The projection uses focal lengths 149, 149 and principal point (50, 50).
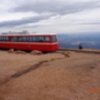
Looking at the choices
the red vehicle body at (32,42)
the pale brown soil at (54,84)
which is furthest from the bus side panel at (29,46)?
the pale brown soil at (54,84)

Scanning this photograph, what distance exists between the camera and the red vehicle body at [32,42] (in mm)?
19266

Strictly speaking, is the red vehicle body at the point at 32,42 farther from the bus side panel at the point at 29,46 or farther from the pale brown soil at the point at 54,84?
the pale brown soil at the point at 54,84

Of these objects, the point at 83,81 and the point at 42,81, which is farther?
the point at 42,81

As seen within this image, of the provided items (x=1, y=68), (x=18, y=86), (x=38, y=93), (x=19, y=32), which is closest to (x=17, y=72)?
(x=1, y=68)

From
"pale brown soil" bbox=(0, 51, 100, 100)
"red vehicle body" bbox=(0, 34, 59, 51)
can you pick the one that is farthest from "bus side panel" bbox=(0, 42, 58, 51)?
"pale brown soil" bbox=(0, 51, 100, 100)

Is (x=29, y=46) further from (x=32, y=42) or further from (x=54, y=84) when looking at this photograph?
(x=54, y=84)

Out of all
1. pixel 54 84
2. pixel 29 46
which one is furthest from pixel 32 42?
pixel 54 84

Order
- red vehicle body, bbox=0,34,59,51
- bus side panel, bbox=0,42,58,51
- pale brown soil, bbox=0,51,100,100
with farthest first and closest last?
bus side panel, bbox=0,42,58,51 → red vehicle body, bbox=0,34,59,51 → pale brown soil, bbox=0,51,100,100

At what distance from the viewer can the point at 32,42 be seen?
68.3 ft

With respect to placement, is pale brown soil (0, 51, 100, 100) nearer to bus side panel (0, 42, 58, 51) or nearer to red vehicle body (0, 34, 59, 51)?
bus side panel (0, 42, 58, 51)

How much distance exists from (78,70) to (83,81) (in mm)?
1847

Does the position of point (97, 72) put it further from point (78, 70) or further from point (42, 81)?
point (42, 81)

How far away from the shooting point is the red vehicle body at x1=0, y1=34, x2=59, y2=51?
63.2ft

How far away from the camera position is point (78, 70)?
10.4 meters
